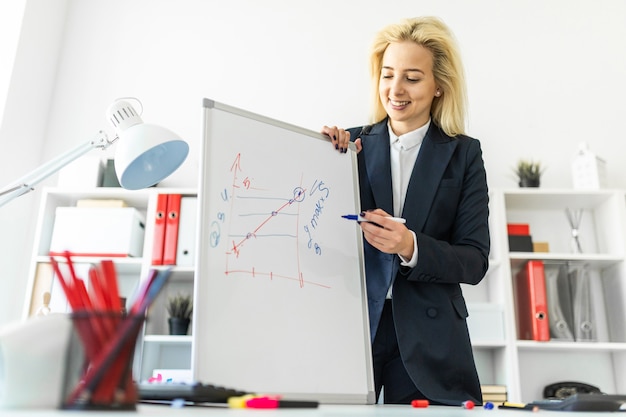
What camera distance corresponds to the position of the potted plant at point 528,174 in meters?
2.92

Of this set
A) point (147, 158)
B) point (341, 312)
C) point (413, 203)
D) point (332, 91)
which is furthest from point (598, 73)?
point (147, 158)

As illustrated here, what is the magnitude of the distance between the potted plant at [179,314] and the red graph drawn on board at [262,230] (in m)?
1.42

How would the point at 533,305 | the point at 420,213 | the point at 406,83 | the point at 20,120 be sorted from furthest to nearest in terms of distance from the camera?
the point at 20,120, the point at 533,305, the point at 406,83, the point at 420,213

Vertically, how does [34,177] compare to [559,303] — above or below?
above

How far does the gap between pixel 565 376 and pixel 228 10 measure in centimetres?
251

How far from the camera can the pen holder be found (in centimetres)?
65

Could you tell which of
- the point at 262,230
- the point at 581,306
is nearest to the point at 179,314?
the point at 262,230

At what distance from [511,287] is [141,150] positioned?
2006mm

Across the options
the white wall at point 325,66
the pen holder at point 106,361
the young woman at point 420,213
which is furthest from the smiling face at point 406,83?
the white wall at point 325,66

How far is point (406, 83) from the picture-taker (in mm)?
1683

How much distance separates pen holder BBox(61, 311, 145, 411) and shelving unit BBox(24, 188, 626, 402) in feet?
6.55

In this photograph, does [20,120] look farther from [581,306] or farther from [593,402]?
[593,402]

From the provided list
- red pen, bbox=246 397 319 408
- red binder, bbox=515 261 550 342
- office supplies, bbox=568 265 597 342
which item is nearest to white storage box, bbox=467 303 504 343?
red binder, bbox=515 261 550 342

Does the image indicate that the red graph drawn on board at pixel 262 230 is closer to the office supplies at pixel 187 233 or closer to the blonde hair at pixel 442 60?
the blonde hair at pixel 442 60
